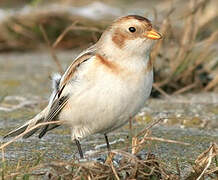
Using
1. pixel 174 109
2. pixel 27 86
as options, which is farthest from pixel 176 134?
pixel 27 86

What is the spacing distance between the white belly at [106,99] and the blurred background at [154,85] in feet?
0.84

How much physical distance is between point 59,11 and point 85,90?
4.42 metres

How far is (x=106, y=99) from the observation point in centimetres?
386

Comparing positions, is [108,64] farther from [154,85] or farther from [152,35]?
[154,85]

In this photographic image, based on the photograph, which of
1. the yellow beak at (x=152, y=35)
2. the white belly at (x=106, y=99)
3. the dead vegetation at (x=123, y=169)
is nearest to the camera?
the dead vegetation at (x=123, y=169)

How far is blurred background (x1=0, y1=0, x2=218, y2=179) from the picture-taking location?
435cm

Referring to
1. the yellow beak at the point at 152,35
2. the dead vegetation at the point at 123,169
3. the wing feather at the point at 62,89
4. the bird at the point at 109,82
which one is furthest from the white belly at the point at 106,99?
the dead vegetation at the point at 123,169

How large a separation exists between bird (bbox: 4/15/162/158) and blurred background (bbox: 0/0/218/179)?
25 centimetres

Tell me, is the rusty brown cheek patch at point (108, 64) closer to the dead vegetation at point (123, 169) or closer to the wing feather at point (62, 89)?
the wing feather at point (62, 89)

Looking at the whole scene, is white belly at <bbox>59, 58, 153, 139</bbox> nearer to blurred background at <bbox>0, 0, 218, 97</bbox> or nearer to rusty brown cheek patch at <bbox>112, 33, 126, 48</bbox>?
rusty brown cheek patch at <bbox>112, 33, 126, 48</bbox>

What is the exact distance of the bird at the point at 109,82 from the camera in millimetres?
3877

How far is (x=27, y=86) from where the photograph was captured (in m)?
6.37

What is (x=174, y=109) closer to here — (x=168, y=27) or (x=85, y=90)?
(x=168, y=27)

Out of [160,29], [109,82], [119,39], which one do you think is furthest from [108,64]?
[160,29]
